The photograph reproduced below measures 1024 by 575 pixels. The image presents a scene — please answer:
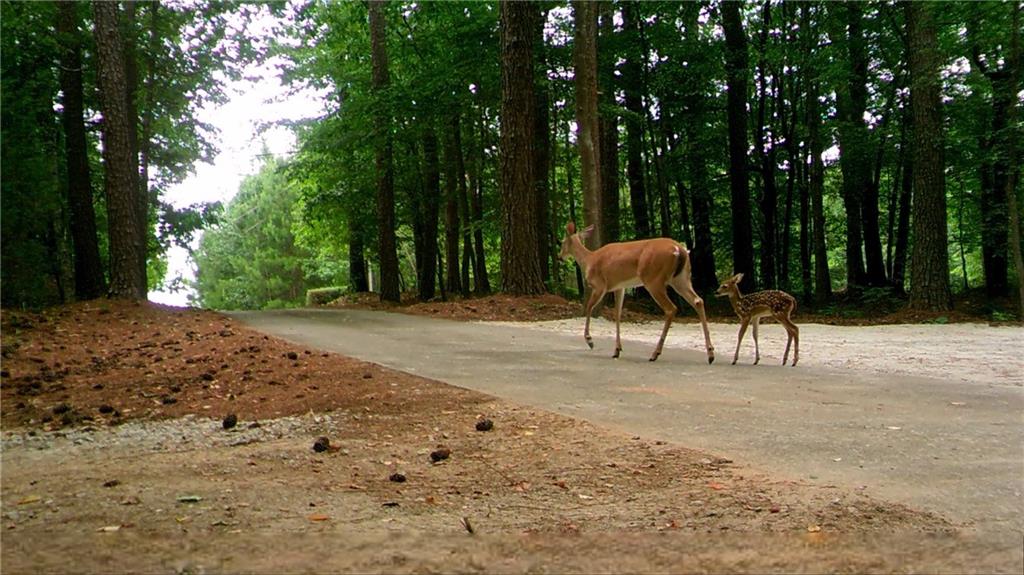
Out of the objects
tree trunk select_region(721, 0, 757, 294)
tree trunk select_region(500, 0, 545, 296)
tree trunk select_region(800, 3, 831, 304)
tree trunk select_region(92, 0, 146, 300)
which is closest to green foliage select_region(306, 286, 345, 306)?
tree trunk select_region(92, 0, 146, 300)

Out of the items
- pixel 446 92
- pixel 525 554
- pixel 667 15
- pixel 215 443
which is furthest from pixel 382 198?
pixel 525 554

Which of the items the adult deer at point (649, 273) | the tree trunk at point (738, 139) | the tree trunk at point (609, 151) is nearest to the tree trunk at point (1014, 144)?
the tree trunk at point (738, 139)

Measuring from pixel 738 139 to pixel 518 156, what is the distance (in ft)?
34.6

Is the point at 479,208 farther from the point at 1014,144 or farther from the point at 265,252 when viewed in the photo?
the point at 265,252

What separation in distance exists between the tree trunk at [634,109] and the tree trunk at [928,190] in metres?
7.38

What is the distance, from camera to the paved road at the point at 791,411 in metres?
3.26

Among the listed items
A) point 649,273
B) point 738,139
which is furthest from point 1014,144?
point 649,273

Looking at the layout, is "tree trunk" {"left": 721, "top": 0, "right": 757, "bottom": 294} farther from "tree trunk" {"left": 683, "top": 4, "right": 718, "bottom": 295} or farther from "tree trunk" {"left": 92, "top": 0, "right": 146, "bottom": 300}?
"tree trunk" {"left": 92, "top": 0, "right": 146, "bottom": 300}

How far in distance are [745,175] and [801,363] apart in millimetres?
15433

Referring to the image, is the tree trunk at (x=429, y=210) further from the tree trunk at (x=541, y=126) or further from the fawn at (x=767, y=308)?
the fawn at (x=767, y=308)

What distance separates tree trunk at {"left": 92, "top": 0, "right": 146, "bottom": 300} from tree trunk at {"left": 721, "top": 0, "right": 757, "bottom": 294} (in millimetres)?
16950

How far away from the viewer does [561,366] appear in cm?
704

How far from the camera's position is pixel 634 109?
75.7ft

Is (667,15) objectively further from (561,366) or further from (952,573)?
(952,573)
